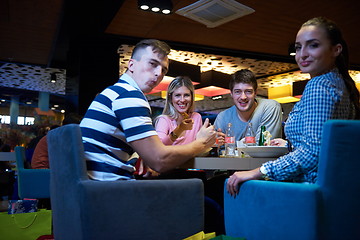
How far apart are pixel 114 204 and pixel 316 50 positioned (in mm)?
1023

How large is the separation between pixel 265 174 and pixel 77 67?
4498mm

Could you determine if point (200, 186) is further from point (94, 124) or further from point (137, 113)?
point (94, 124)

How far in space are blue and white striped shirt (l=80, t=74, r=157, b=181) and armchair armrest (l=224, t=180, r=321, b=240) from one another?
474 millimetres

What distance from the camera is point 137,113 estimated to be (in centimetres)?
148

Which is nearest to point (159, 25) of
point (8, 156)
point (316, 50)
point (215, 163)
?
point (8, 156)

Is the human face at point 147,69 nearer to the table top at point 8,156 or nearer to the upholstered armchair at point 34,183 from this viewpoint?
the upholstered armchair at point 34,183

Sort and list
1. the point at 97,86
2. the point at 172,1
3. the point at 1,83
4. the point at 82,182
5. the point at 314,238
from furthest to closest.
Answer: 1. the point at 1,83
2. the point at 97,86
3. the point at 172,1
4. the point at 82,182
5. the point at 314,238

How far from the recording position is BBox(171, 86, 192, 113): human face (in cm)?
318

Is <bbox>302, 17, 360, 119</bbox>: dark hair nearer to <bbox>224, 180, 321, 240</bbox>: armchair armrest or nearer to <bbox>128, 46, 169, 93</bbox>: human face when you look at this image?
<bbox>224, 180, 321, 240</bbox>: armchair armrest

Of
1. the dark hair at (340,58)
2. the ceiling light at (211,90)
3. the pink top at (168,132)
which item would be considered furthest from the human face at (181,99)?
the ceiling light at (211,90)

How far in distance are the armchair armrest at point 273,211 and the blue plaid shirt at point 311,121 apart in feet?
0.39

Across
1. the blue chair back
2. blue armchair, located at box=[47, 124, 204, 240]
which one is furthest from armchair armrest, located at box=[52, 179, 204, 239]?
the blue chair back

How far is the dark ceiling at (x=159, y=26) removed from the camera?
4547mm

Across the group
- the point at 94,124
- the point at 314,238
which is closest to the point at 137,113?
the point at 94,124
